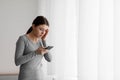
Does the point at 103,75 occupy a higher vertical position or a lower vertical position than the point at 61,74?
higher

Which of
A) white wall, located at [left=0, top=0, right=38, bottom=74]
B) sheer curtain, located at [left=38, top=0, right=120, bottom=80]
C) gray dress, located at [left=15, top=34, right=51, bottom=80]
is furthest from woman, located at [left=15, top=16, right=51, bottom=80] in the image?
white wall, located at [left=0, top=0, right=38, bottom=74]

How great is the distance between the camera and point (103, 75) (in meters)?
1.58

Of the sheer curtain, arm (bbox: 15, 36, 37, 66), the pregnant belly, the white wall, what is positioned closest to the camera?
the sheer curtain

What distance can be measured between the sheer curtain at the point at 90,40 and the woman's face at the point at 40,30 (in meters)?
0.32

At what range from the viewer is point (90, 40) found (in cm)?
183

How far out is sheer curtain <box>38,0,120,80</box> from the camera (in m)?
1.53

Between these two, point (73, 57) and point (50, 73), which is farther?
point (50, 73)

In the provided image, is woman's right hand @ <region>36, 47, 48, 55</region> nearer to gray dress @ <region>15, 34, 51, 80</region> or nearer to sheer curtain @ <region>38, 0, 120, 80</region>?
gray dress @ <region>15, 34, 51, 80</region>

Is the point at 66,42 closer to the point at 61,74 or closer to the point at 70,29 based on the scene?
the point at 70,29

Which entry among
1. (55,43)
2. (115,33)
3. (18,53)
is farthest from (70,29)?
(115,33)

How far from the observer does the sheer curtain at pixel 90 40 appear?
1.53 metres

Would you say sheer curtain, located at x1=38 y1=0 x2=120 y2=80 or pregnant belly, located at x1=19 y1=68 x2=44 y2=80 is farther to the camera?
pregnant belly, located at x1=19 y1=68 x2=44 y2=80

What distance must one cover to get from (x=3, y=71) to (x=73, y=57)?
1935mm

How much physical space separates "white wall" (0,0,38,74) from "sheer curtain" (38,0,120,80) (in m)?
1.44
